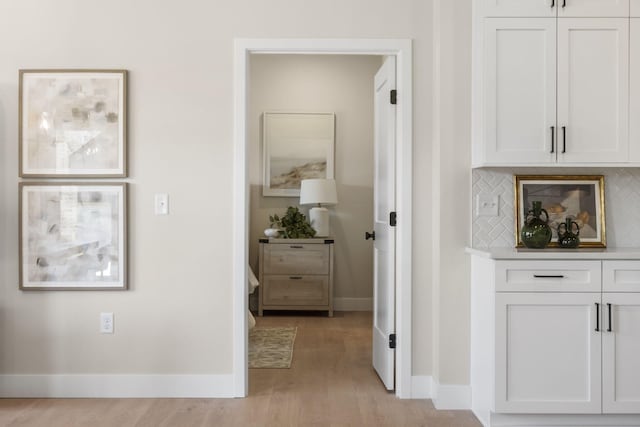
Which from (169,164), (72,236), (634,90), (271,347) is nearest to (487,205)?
(634,90)

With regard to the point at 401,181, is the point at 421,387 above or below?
below

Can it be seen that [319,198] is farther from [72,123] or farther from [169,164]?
[72,123]

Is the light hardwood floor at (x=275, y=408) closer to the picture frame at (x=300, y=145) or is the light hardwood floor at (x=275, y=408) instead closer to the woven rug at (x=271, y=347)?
the woven rug at (x=271, y=347)

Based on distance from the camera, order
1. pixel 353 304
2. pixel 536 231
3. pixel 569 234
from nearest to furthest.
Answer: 1. pixel 536 231
2. pixel 569 234
3. pixel 353 304

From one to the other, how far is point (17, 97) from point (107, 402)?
73.5 inches

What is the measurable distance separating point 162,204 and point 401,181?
143 cm

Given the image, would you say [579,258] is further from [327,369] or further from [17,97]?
[17,97]

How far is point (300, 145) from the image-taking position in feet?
20.2

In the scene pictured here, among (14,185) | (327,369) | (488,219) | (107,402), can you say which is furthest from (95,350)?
(488,219)

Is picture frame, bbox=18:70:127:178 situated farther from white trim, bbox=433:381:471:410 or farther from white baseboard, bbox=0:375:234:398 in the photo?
white trim, bbox=433:381:471:410

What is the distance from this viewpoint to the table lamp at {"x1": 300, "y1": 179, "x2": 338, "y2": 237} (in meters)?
5.74

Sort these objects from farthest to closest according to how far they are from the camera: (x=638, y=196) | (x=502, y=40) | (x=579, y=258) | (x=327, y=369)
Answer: (x=327, y=369), (x=638, y=196), (x=502, y=40), (x=579, y=258)

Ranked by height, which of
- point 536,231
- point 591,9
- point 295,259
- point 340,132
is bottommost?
point 295,259

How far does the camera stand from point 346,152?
618 cm
